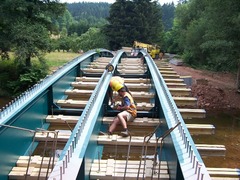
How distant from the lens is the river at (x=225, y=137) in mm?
10539

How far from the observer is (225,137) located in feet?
43.9

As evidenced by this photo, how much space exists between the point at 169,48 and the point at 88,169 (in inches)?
1773

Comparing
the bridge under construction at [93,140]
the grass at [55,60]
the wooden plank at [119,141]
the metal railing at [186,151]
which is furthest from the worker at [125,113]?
the grass at [55,60]

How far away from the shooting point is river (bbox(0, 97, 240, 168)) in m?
10.5

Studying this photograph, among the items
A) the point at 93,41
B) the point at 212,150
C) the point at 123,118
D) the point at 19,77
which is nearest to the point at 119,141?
the point at 123,118

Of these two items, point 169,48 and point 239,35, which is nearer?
point 239,35

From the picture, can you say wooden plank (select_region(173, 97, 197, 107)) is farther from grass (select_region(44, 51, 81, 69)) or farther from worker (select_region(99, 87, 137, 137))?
grass (select_region(44, 51, 81, 69))

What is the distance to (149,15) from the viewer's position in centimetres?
3759

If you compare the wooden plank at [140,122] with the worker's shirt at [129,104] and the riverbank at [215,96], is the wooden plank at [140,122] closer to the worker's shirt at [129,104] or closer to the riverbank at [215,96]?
the worker's shirt at [129,104]

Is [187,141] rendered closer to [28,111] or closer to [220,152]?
[220,152]

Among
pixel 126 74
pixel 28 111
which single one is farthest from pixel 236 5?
pixel 28 111

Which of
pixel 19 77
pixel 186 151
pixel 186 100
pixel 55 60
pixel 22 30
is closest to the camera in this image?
pixel 186 151

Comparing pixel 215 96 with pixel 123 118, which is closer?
pixel 123 118

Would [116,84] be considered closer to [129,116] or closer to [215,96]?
[129,116]
